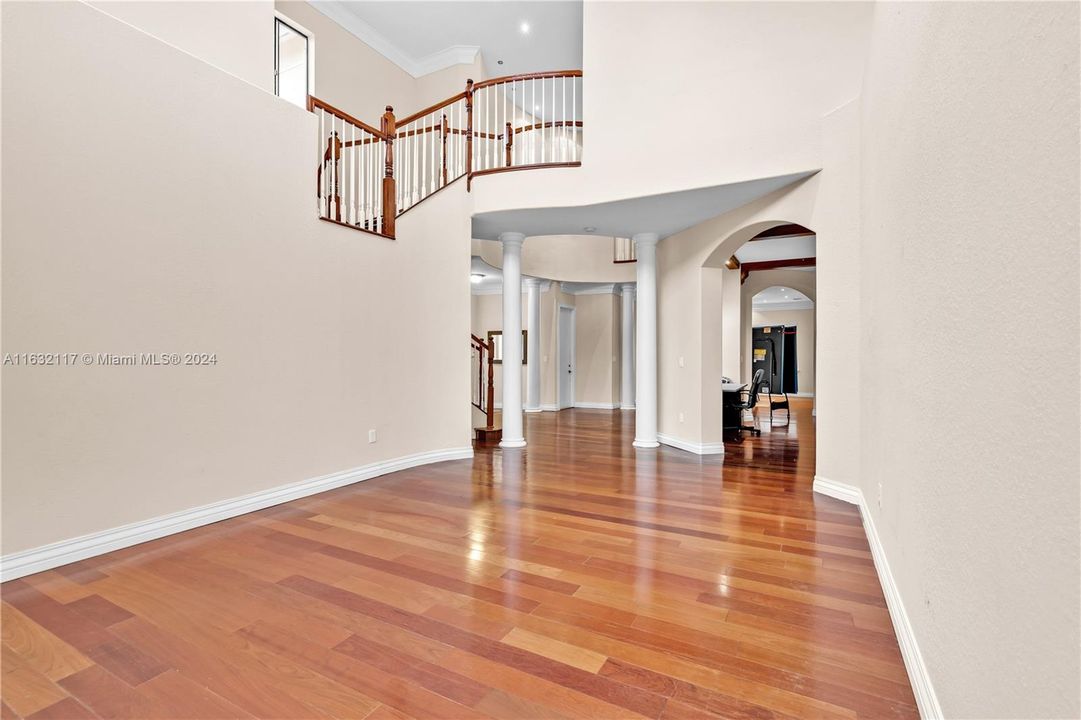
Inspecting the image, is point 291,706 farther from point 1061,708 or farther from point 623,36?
point 623,36

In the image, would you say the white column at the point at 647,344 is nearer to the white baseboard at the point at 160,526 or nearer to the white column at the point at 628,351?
the white baseboard at the point at 160,526

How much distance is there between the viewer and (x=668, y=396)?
23.0 ft

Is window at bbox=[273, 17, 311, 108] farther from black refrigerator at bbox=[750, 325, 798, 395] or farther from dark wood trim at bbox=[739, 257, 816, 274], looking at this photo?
black refrigerator at bbox=[750, 325, 798, 395]

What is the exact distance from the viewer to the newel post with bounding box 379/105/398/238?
5.24m

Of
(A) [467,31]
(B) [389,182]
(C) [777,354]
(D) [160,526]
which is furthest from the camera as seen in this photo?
(C) [777,354]

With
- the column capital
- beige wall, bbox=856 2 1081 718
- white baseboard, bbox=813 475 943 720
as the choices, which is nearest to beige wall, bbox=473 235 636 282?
the column capital

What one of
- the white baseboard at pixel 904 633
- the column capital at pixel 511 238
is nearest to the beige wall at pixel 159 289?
the column capital at pixel 511 238

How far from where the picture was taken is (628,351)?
38.1ft

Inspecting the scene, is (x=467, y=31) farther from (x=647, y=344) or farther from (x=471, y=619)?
(x=471, y=619)

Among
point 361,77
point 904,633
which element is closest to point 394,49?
point 361,77

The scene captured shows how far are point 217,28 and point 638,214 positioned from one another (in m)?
4.28

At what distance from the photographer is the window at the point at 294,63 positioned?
6676 millimetres

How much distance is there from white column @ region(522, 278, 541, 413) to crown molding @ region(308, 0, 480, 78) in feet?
13.4

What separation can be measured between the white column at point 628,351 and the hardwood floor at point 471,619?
754cm
